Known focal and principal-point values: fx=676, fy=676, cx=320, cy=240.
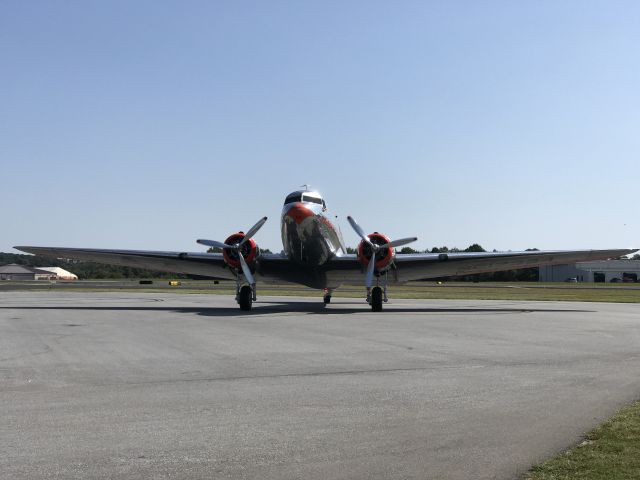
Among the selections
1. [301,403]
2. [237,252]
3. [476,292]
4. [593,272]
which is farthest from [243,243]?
[593,272]

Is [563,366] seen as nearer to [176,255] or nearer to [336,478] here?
[336,478]

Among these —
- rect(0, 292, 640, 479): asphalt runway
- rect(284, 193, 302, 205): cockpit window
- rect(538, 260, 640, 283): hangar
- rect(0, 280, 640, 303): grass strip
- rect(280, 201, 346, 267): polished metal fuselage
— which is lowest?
rect(0, 280, 640, 303): grass strip

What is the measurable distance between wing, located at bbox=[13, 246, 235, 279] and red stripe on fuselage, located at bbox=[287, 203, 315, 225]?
6.02 metres

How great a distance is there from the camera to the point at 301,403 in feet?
32.0

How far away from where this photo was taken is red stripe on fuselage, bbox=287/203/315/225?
105ft

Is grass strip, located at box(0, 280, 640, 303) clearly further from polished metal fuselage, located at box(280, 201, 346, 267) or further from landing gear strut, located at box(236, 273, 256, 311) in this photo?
landing gear strut, located at box(236, 273, 256, 311)

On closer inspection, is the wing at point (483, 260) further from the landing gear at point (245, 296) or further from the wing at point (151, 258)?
the wing at point (151, 258)

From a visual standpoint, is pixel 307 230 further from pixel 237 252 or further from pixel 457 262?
pixel 457 262

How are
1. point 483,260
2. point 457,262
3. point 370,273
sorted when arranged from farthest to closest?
point 457,262 < point 483,260 < point 370,273

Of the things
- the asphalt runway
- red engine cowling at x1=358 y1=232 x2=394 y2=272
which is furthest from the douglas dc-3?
the asphalt runway

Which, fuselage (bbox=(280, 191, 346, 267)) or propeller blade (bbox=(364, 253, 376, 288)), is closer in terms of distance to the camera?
fuselage (bbox=(280, 191, 346, 267))

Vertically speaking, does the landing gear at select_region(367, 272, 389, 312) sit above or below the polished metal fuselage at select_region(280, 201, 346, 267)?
below

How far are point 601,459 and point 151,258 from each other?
110 ft

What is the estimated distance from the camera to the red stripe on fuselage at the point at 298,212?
105 feet
